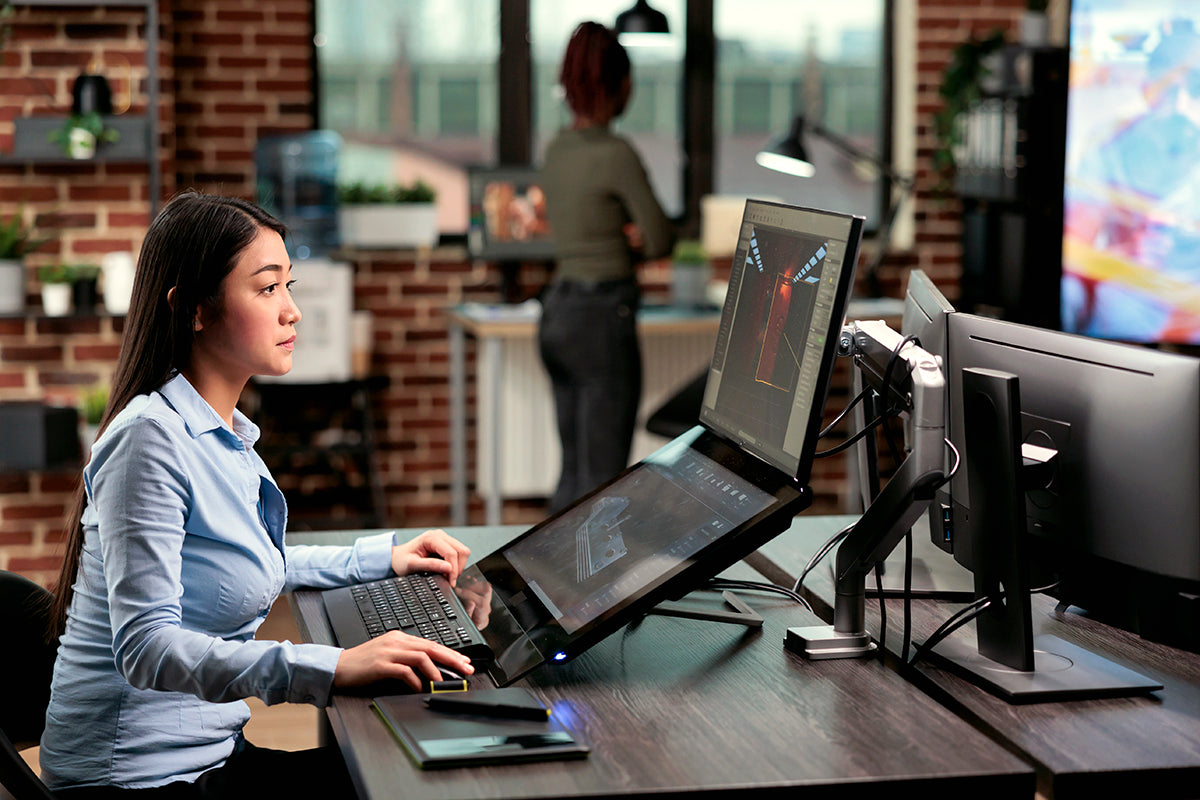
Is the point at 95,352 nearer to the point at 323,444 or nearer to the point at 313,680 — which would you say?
the point at 323,444

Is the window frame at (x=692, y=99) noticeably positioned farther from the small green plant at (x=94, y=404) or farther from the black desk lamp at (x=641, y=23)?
the small green plant at (x=94, y=404)

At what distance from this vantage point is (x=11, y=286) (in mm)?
4035

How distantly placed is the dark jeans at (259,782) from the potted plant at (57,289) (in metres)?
2.87

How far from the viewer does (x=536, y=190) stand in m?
4.79

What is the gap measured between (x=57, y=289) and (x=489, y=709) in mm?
3274

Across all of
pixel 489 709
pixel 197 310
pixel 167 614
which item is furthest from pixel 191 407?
pixel 489 709

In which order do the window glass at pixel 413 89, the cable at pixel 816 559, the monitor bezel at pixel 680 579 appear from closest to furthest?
1. the monitor bezel at pixel 680 579
2. the cable at pixel 816 559
3. the window glass at pixel 413 89

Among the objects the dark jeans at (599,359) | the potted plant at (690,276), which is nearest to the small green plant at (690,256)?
the potted plant at (690,276)

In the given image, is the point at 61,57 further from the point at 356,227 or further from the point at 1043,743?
the point at 1043,743

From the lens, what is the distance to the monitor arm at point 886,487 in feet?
4.42

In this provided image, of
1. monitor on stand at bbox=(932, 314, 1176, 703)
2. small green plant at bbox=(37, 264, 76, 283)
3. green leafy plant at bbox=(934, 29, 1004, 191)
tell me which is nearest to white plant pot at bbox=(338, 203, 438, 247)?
small green plant at bbox=(37, 264, 76, 283)

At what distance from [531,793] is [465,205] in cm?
417

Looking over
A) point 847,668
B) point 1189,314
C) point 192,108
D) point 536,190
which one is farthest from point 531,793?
point 192,108

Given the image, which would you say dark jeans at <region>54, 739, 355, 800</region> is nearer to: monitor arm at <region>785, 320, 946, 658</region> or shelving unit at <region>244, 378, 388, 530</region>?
monitor arm at <region>785, 320, 946, 658</region>
